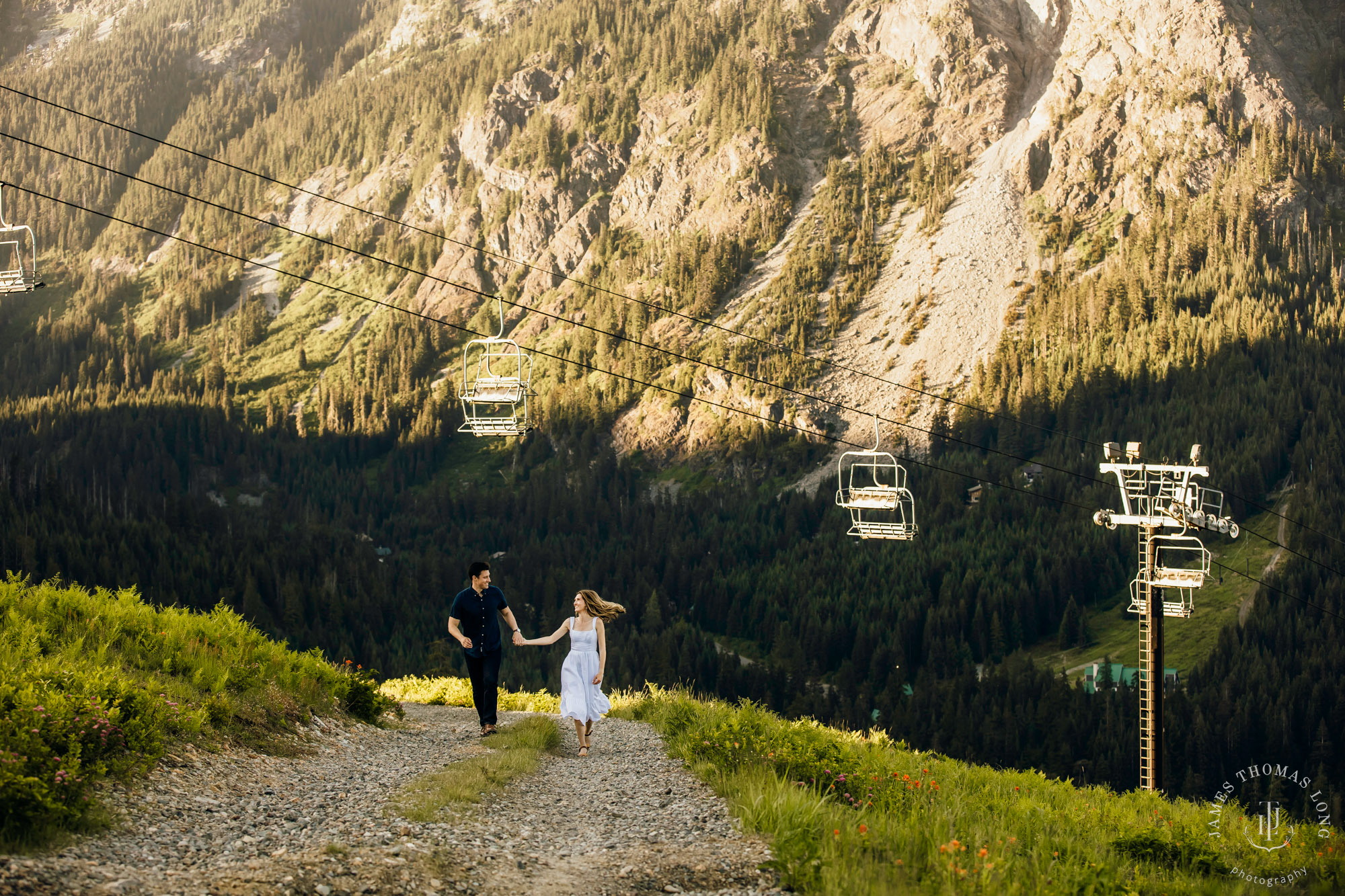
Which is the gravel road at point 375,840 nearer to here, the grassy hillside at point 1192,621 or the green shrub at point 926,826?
the green shrub at point 926,826

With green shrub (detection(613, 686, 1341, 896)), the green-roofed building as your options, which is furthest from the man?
the green-roofed building

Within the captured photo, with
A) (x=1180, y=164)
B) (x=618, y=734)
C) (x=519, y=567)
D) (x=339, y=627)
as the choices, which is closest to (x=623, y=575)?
(x=519, y=567)

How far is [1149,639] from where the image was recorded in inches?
1023

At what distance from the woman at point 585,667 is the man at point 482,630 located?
874 millimetres

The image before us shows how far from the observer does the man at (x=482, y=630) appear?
596 inches

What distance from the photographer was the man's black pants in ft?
50.8

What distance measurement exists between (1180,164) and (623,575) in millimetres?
128272

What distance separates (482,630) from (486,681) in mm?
982

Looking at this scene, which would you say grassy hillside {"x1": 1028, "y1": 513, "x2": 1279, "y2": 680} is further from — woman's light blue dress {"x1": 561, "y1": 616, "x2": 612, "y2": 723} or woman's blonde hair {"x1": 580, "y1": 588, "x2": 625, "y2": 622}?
woman's light blue dress {"x1": 561, "y1": 616, "x2": 612, "y2": 723}

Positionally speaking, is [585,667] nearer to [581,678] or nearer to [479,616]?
[581,678]

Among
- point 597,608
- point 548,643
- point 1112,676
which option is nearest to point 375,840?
point 548,643

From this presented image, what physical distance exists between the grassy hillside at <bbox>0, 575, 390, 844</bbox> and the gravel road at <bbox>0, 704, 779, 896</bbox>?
0.39 meters

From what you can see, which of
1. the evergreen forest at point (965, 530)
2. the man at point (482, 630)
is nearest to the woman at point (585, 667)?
the man at point (482, 630)

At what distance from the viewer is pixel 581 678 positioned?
47.7 feet
